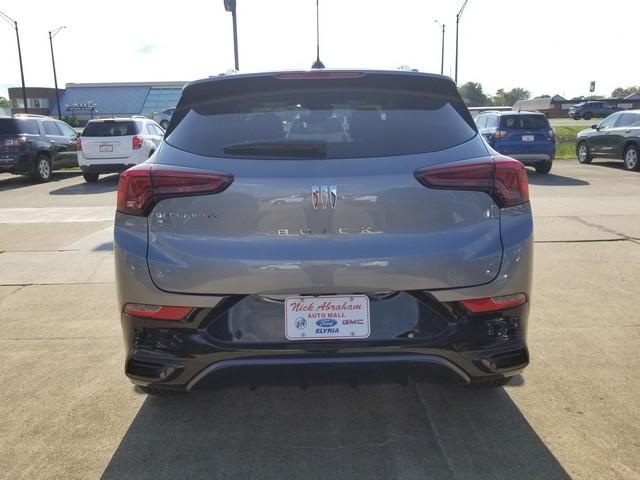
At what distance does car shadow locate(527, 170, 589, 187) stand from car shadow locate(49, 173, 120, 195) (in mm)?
10297

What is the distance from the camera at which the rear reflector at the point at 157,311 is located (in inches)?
99.5

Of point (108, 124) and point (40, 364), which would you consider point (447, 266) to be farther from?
point (108, 124)

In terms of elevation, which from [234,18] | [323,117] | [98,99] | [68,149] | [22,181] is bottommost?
[22,181]

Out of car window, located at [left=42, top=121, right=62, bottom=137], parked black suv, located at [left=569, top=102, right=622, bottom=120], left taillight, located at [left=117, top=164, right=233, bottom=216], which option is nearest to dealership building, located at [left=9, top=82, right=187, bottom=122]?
parked black suv, located at [left=569, top=102, right=622, bottom=120]

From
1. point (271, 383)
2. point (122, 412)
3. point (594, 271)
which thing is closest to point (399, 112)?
point (271, 383)

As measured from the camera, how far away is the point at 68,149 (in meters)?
17.6

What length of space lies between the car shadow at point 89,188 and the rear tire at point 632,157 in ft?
45.5

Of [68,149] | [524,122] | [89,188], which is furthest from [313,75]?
[68,149]

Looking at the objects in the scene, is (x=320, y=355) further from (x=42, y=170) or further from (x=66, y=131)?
(x=66, y=131)

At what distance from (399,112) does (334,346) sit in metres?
1.16

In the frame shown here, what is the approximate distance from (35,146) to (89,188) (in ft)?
9.20

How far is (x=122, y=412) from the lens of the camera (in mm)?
3211

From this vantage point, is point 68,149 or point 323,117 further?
point 68,149

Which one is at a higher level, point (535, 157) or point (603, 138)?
point (603, 138)
